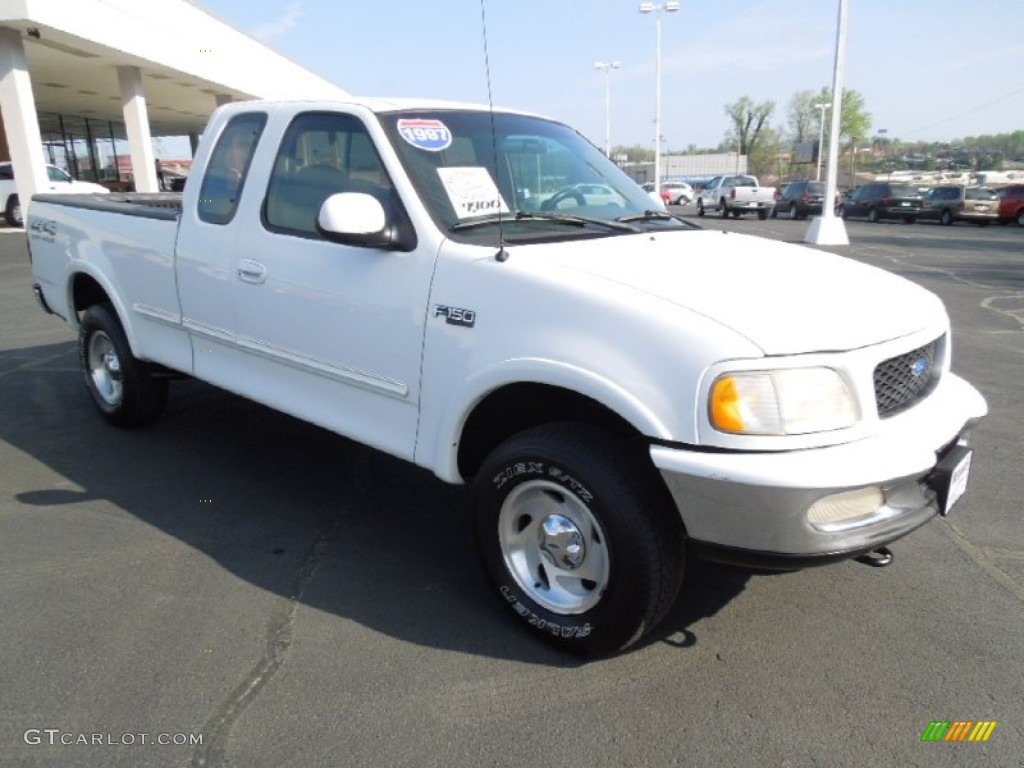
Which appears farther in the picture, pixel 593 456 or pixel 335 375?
pixel 335 375

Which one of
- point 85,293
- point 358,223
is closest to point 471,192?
point 358,223

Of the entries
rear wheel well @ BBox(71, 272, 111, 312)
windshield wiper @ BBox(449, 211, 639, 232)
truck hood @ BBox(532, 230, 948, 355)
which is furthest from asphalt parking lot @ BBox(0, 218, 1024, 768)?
rear wheel well @ BBox(71, 272, 111, 312)

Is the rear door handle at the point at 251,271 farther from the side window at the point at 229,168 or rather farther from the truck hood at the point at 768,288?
the truck hood at the point at 768,288

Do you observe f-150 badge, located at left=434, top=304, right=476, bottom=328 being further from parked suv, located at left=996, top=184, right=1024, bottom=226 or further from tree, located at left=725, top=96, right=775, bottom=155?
tree, located at left=725, top=96, right=775, bottom=155

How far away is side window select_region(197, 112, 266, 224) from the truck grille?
3079mm

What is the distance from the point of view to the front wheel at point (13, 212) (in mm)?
22375

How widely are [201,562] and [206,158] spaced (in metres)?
2.17

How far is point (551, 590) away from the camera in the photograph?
115 inches

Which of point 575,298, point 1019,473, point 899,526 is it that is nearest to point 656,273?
point 575,298

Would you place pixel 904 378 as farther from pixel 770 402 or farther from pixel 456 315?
pixel 456 315

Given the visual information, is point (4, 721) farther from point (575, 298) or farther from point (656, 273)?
point (656, 273)

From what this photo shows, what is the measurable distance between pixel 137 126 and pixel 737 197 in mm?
23056

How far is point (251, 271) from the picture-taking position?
3752mm

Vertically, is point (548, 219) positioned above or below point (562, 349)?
above
